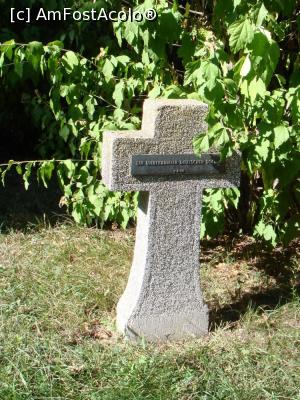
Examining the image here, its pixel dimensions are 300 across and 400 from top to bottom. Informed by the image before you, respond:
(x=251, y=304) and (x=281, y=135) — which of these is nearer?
(x=281, y=135)

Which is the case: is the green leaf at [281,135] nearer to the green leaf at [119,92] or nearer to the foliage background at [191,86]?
the foliage background at [191,86]

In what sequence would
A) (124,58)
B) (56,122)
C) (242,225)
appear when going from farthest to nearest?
(56,122) < (242,225) < (124,58)

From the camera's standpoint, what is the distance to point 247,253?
4672mm

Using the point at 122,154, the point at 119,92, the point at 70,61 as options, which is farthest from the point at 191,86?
the point at 122,154

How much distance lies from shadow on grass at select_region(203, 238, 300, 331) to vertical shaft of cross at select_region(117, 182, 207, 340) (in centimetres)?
25

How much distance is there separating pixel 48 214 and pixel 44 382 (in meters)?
2.41

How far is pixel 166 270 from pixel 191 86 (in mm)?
1203

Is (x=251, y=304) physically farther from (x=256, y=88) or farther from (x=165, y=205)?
(x=256, y=88)

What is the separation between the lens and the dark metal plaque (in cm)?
321

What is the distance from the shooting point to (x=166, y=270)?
343 centimetres

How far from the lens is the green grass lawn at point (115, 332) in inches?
119

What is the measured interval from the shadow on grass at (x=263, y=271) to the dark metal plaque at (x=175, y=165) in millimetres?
856

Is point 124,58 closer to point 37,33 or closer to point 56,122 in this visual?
point 56,122

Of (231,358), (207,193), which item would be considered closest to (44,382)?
(231,358)
